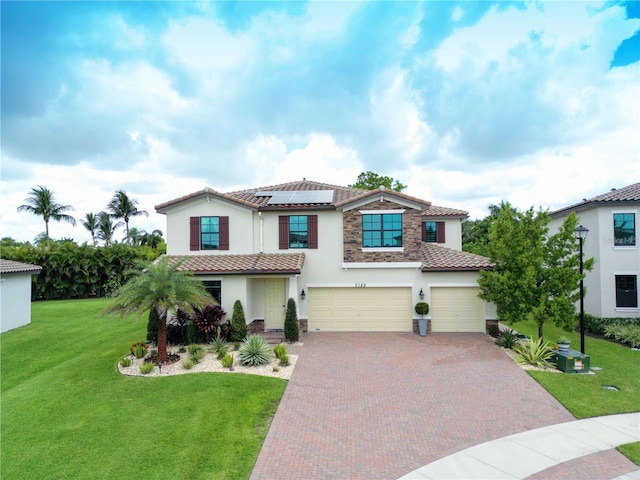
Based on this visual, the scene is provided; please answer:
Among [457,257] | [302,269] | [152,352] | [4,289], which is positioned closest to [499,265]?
[457,257]

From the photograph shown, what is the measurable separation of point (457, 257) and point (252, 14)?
592 inches

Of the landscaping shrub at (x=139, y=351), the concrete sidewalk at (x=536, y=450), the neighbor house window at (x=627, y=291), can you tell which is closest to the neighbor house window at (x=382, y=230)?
the concrete sidewalk at (x=536, y=450)

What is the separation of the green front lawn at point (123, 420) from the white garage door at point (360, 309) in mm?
6835

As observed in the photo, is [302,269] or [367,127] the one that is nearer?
[302,269]

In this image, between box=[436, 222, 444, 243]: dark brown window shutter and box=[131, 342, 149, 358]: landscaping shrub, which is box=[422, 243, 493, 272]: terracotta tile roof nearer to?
box=[436, 222, 444, 243]: dark brown window shutter

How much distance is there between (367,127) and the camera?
2128 centimetres

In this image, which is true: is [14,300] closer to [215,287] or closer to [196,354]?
[215,287]

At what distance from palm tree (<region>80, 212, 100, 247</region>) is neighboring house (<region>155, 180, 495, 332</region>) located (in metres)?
41.1

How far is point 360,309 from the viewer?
17.1 m

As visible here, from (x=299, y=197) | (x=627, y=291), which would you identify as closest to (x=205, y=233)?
(x=299, y=197)

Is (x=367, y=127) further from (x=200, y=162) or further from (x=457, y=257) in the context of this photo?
(x=200, y=162)

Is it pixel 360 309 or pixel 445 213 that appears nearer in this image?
pixel 360 309

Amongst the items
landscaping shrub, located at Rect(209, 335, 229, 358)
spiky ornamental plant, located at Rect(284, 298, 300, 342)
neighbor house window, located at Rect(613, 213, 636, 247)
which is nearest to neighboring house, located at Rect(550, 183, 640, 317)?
neighbor house window, located at Rect(613, 213, 636, 247)

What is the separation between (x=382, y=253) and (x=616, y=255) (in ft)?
41.6
